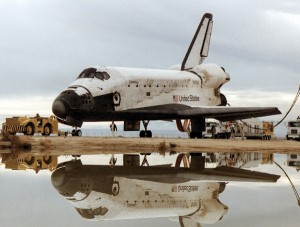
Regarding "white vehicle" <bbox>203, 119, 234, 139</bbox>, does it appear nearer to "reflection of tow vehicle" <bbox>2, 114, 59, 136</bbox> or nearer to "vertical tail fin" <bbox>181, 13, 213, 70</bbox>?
"vertical tail fin" <bbox>181, 13, 213, 70</bbox>

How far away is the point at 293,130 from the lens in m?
47.5

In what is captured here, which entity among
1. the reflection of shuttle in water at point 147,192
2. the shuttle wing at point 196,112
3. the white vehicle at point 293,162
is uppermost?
the shuttle wing at point 196,112

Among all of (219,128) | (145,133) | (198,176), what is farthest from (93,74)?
(219,128)

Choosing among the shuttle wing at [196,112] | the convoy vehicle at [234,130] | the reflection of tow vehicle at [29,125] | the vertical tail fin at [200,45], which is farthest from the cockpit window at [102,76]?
the convoy vehicle at [234,130]

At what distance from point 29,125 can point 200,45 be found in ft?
44.7

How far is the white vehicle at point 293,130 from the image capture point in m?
47.2

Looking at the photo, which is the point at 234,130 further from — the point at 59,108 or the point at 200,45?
the point at 59,108

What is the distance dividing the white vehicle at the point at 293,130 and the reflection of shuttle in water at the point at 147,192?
36312 millimetres

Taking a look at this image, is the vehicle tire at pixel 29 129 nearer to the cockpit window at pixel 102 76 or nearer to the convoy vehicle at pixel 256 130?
the cockpit window at pixel 102 76

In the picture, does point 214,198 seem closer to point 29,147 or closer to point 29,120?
point 29,147

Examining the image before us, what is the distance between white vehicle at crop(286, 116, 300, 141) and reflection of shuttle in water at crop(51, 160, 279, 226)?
36.3m

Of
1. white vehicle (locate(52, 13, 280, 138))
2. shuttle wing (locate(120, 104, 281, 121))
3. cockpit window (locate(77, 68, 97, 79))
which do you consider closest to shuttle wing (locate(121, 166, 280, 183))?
white vehicle (locate(52, 13, 280, 138))

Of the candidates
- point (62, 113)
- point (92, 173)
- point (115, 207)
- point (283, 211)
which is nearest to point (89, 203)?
point (115, 207)

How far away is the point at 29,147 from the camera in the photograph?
23.4 metres
